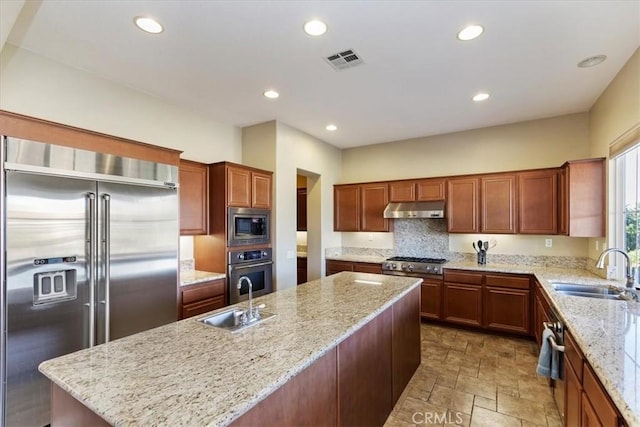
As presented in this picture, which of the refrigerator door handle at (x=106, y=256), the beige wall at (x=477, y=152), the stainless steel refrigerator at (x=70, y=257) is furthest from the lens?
the beige wall at (x=477, y=152)

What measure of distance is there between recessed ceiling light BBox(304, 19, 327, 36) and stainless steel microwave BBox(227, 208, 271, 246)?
2.16 m

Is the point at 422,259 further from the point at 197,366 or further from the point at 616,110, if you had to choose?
the point at 197,366

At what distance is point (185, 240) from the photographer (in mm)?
3900

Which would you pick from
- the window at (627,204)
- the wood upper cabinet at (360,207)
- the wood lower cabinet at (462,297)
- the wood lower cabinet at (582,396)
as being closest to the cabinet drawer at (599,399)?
the wood lower cabinet at (582,396)

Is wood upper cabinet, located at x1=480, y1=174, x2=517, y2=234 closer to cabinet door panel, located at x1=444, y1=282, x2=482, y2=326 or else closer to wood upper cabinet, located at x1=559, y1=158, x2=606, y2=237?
wood upper cabinet, located at x1=559, y1=158, x2=606, y2=237

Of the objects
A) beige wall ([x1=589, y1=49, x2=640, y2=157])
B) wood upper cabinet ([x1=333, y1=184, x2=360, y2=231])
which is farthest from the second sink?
wood upper cabinet ([x1=333, y1=184, x2=360, y2=231])

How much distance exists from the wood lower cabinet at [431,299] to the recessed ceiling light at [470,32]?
10.2 feet

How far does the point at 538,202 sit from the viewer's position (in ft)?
13.4

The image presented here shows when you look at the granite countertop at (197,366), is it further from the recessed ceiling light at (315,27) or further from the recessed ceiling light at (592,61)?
the recessed ceiling light at (592,61)

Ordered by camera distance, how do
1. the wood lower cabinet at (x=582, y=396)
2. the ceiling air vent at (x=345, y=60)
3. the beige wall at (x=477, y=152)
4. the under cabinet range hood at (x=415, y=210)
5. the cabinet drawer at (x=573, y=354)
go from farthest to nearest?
1. the under cabinet range hood at (x=415, y=210)
2. the beige wall at (x=477, y=152)
3. the ceiling air vent at (x=345, y=60)
4. the cabinet drawer at (x=573, y=354)
5. the wood lower cabinet at (x=582, y=396)

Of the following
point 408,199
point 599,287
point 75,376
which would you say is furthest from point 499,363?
point 75,376

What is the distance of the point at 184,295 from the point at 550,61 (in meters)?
4.19

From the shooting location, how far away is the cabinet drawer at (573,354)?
1.65m

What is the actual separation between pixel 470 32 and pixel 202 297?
356 centimetres
